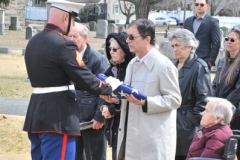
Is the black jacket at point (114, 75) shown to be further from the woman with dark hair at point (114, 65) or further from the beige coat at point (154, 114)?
the beige coat at point (154, 114)

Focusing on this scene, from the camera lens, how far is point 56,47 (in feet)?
15.8

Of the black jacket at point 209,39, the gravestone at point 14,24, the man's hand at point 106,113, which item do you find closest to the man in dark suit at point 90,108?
the man's hand at point 106,113

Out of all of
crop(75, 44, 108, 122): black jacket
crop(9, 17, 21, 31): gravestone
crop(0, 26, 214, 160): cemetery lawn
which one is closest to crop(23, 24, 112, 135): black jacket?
crop(75, 44, 108, 122): black jacket

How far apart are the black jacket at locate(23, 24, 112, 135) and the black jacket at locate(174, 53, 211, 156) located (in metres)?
1.14

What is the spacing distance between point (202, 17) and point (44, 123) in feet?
13.6

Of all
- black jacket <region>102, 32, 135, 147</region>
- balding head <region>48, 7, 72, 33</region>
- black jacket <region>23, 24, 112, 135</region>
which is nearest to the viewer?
black jacket <region>23, 24, 112, 135</region>

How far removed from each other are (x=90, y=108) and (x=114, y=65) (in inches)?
25.9

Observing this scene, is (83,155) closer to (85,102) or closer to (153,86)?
(85,102)

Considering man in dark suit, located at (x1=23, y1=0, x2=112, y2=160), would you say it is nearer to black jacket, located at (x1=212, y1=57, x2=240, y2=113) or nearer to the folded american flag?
the folded american flag

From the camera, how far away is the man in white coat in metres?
5.00

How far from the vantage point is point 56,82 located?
492 centimetres

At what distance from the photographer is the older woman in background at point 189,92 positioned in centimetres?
586

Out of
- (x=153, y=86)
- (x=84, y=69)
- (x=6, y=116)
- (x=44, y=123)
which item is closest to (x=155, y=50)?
(x=153, y=86)

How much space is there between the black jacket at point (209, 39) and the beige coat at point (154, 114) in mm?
3350
